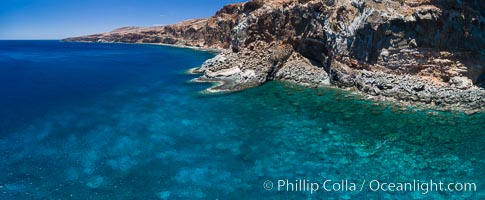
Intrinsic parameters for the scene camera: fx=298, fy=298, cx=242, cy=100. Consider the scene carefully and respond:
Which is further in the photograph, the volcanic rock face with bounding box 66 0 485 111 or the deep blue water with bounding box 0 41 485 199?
the volcanic rock face with bounding box 66 0 485 111

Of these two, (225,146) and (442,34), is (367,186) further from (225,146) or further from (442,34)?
(442,34)

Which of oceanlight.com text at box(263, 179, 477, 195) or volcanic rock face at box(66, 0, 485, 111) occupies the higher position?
volcanic rock face at box(66, 0, 485, 111)

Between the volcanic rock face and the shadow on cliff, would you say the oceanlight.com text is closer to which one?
the volcanic rock face

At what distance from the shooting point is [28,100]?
35719mm

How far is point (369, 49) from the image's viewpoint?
114ft

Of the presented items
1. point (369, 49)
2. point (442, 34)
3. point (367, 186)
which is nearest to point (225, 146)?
point (367, 186)

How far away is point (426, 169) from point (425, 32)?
1924 centimetres

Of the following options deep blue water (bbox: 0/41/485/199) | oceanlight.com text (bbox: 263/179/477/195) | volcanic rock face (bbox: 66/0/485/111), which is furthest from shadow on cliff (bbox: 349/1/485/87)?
oceanlight.com text (bbox: 263/179/477/195)

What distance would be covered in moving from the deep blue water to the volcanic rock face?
4079 mm

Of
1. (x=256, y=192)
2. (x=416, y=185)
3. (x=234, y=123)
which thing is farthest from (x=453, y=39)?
(x=256, y=192)

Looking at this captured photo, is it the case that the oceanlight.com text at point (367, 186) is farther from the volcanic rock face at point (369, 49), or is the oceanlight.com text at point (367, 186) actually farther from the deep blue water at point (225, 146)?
the volcanic rock face at point (369, 49)

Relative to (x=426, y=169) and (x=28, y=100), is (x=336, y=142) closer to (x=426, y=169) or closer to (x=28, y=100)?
(x=426, y=169)

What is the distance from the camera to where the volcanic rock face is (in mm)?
29453

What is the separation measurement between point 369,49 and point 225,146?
22.7 metres
